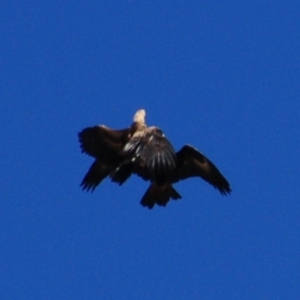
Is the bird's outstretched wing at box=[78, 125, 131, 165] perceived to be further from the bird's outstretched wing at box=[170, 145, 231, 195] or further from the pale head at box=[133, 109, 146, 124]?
the bird's outstretched wing at box=[170, 145, 231, 195]

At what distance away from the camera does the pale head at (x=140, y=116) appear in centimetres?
2617

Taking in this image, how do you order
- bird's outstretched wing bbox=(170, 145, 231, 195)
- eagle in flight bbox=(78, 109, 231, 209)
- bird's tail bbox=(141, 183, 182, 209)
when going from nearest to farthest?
eagle in flight bbox=(78, 109, 231, 209) < bird's tail bbox=(141, 183, 182, 209) < bird's outstretched wing bbox=(170, 145, 231, 195)

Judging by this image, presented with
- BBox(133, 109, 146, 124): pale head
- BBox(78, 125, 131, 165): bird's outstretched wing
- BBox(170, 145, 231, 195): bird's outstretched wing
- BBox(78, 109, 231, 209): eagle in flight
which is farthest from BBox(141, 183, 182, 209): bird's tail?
BBox(133, 109, 146, 124): pale head

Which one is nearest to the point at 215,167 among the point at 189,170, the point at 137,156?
the point at 189,170

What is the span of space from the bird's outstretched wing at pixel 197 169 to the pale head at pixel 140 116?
35.1 inches

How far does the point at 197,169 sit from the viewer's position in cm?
2677

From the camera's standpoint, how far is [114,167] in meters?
26.2

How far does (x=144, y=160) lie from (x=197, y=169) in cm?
227

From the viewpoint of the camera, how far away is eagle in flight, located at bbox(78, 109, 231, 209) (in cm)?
2473

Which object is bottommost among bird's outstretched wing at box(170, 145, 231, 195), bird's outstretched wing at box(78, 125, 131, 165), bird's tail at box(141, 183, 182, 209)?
bird's tail at box(141, 183, 182, 209)

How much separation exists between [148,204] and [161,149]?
Result: 1824 millimetres

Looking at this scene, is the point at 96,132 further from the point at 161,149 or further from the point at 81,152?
the point at 161,149

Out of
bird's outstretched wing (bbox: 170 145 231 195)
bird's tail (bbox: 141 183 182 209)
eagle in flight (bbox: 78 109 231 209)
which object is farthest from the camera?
bird's outstretched wing (bbox: 170 145 231 195)

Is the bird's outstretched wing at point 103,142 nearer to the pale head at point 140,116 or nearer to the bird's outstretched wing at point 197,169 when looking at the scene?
the pale head at point 140,116
